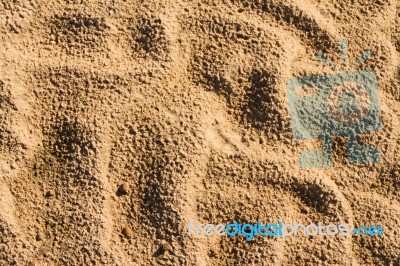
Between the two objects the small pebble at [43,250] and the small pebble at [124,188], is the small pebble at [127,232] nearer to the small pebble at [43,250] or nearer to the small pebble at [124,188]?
the small pebble at [124,188]

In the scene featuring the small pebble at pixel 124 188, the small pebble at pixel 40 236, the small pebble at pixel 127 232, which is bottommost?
the small pebble at pixel 40 236

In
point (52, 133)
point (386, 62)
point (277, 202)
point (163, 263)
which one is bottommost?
point (163, 263)

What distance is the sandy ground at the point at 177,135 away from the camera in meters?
1.20

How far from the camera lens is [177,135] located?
1212 mm

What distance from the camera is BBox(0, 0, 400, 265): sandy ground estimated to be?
1.20 metres

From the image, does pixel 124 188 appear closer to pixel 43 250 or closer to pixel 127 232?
pixel 127 232

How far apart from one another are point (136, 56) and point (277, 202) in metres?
0.50

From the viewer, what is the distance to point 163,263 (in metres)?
1.20

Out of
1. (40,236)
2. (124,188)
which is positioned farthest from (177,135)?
(40,236)

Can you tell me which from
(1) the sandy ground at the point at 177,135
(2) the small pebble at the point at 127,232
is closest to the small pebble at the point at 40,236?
(1) the sandy ground at the point at 177,135

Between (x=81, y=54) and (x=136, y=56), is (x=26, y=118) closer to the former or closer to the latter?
(x=81, y=54)

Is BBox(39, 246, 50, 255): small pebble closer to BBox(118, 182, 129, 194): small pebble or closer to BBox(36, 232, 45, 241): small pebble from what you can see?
BBox(36, 232, 45, 241): small pebble

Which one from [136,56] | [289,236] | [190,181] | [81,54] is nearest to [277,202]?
[289,236]

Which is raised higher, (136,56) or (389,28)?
(389,28)
